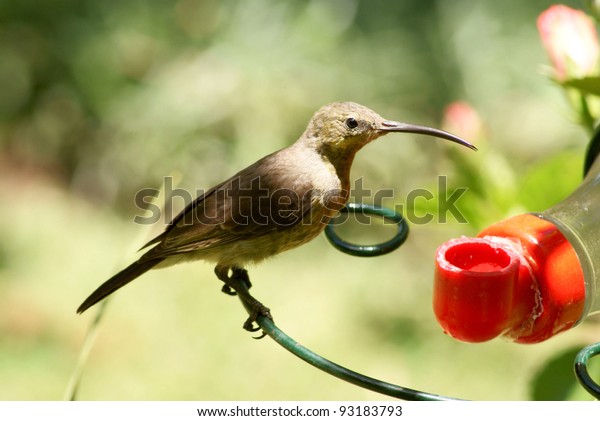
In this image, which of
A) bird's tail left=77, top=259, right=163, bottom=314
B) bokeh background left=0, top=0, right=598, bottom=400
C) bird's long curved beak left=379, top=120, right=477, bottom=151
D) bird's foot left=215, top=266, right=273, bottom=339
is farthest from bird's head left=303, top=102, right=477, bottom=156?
bokeh background left=0, top=0, right=598, bottom=400

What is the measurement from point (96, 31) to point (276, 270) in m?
2.09

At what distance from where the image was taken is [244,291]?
269 centimetres

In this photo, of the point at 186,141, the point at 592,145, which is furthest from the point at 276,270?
the point at 592,145

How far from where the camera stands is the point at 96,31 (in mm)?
5758

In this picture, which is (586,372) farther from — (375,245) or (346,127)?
(346,127)

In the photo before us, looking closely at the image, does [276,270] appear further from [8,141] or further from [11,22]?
[11,22]

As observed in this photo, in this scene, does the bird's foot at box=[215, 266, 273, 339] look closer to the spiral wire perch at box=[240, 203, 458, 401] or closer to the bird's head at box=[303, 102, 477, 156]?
the spiral wire perch at box=[240, 203, 458, 401]

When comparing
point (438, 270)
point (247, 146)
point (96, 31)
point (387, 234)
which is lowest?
point (387, 234)

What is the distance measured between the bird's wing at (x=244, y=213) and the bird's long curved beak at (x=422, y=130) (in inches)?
11.9

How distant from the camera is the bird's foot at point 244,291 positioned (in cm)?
248

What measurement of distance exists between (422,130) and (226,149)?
314 cm

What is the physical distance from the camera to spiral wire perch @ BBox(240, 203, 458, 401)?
1.87m

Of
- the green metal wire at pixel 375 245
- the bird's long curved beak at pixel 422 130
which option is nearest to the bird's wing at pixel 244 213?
the green metal wire at pixel 375 245

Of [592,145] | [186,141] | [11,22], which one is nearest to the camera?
[592,145]
